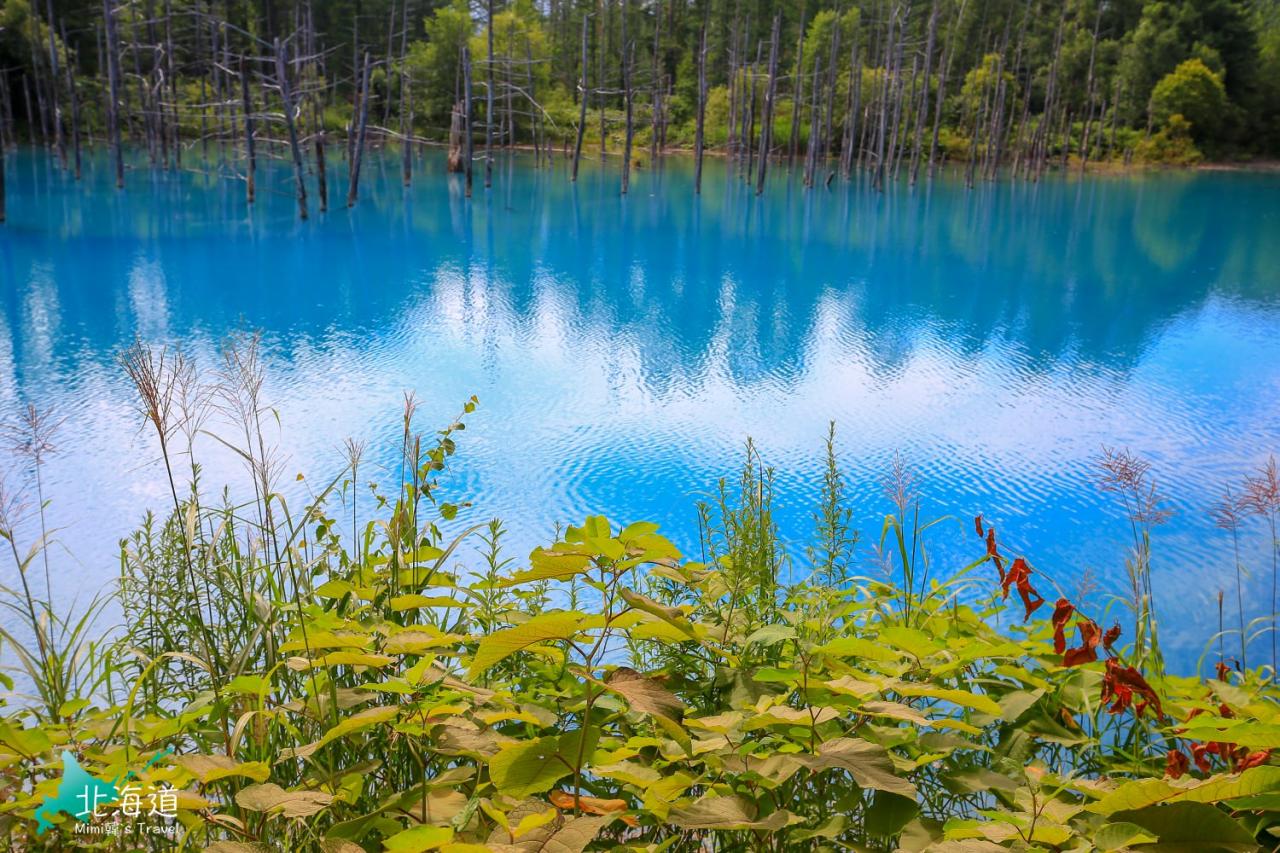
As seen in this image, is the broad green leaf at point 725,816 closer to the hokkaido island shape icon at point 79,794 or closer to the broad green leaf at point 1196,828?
the broad green leaf at point 1196,828

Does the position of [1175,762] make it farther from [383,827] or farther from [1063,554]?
[1063,554]

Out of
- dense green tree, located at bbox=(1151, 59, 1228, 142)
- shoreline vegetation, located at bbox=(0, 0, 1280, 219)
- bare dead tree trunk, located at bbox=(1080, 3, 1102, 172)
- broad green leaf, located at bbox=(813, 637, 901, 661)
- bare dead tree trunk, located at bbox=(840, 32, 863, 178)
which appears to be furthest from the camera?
dense green tree, located at bbox=(1151, 59, 1228, 142)

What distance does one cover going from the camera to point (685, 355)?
9.29 m

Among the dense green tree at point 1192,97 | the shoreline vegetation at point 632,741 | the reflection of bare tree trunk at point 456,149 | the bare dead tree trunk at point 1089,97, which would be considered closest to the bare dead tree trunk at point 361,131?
the reflection of bare tree trunk at point 456,149

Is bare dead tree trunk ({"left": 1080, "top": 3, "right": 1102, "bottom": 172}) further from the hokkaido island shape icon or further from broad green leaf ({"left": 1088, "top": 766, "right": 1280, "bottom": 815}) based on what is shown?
the hokkaido island shape icon

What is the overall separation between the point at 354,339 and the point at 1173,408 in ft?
24.7

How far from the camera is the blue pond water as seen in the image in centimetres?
556

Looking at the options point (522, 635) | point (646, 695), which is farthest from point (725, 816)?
point (522, 635)

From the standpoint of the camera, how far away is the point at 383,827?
1.21 metres

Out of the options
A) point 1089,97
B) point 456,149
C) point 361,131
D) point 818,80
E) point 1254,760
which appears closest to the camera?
point 1254,760

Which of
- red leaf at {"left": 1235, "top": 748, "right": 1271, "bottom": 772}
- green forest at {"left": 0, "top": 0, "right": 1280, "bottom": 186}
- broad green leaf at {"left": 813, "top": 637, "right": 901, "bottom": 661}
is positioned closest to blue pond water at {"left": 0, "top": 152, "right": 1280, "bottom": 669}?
red leaf at {"left": 1235, "top": 748, "right": 1271, "bottom": 772}

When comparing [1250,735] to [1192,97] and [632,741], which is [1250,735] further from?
[1192,97]

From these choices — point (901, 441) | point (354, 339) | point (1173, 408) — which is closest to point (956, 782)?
point (901, 441)

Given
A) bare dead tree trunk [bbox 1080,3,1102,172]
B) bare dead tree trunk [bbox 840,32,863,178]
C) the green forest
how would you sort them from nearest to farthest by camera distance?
bare dead tree trunk [bbox 840,32,863,178]
the green forest
bare dead tree trunk [bbox 1080,3,1102,172]
